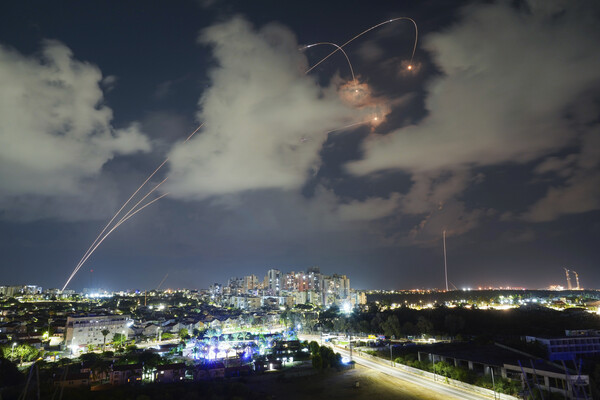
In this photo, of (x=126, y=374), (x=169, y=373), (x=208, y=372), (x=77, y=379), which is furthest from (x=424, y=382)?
(x=77, y=379)

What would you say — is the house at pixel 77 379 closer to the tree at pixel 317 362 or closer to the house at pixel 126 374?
the house at pixel 126 374

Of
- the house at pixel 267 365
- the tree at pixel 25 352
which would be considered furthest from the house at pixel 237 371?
the tree at pixel 25 352

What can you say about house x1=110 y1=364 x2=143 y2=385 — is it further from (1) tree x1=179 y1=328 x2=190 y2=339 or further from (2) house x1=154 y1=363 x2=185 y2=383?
(1) tree x1=179 y1=328 x2=190 y2=339

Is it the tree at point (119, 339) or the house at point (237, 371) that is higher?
the tree at point (119, 339)

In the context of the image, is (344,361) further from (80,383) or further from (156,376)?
(80,383)

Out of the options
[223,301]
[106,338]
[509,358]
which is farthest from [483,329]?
[223,301]

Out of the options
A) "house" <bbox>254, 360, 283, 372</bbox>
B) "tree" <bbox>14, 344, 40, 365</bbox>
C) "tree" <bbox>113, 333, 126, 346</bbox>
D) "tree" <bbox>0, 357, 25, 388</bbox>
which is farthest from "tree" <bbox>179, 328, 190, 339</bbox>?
"tree" <bbox>0, 357, 25, 388</bbox>

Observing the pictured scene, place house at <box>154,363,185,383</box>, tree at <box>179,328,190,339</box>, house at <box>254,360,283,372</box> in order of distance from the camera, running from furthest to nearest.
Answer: tree at <box>179,328,190,339</box> < house at <box>254,360,283,372</box> < house at <box>154,363,185,383</box>
